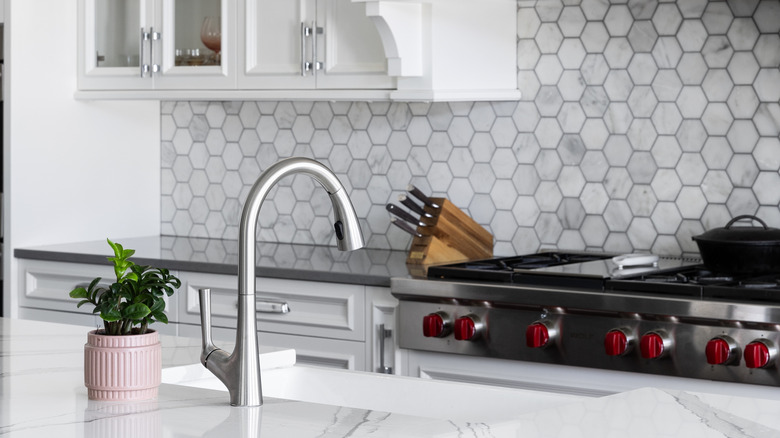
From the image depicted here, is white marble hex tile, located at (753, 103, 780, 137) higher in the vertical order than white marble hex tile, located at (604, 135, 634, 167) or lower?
higher

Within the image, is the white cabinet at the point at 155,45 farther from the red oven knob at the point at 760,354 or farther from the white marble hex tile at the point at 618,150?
the red oven knob at the point at 760,354

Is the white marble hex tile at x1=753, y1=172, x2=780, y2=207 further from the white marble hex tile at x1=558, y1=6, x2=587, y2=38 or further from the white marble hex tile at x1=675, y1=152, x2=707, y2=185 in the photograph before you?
the white marble hex tile at x1=558, y1=6, x2=587, y2=38

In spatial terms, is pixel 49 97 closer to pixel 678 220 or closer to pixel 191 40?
pixel 191 40

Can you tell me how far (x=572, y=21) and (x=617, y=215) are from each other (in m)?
0.62

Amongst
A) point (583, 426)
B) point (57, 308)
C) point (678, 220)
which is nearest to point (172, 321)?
point (57, 308)

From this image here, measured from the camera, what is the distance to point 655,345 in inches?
101

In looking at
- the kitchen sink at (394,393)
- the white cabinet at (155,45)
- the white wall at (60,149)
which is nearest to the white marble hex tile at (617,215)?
the white cabinet at (155,45)

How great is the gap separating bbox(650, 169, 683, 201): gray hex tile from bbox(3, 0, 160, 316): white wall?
2.03 meters

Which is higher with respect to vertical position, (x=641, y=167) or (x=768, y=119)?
(x=768, y=119)

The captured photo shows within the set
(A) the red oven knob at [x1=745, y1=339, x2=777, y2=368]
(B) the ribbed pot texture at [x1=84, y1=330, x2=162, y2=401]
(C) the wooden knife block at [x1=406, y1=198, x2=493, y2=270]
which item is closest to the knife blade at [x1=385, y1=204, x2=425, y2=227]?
(C) the wooden knife block at [x1=406, y1=198, x2=493, y2=270]

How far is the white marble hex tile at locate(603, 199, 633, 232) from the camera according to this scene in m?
3.41

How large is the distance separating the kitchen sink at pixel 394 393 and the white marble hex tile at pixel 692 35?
1728 mm

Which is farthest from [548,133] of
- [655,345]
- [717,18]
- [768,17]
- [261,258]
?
[655,345]

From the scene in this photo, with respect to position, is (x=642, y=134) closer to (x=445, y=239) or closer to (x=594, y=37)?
(x=594, y=37)
